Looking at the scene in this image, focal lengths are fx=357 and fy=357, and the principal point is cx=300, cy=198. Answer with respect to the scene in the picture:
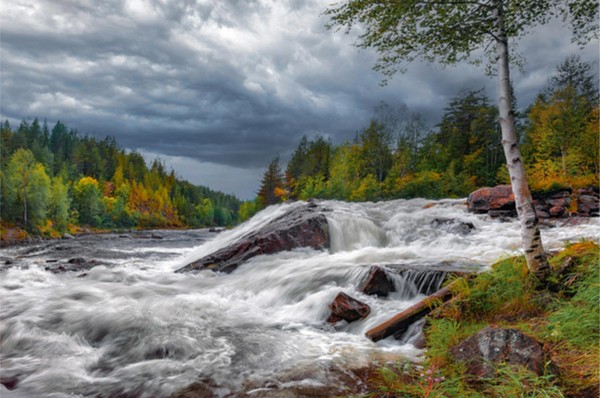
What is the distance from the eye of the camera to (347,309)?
7676 millimetres

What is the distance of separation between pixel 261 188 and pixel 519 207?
260 ft

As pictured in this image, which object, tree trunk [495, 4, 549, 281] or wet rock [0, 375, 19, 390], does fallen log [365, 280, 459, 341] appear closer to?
tree trunk [495, 4, 549, 281]

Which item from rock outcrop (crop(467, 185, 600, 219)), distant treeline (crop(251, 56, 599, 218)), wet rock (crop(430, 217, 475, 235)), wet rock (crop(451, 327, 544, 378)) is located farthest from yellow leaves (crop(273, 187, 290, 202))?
wet rock (crop(451, 327, 544, 378))

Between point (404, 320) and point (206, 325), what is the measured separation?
4.19 metres

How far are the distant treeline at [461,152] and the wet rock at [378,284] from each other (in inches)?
1369

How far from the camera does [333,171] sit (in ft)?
226

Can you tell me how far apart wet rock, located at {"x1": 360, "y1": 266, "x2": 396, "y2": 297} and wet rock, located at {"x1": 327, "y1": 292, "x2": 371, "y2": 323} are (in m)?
0.98

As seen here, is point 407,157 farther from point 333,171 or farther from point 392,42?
point 392,42

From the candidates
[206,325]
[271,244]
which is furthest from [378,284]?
[271,244]

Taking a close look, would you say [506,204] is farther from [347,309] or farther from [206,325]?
[206,325]

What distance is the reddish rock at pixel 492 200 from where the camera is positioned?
2092cm

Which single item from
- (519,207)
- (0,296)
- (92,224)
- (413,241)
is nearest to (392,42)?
(519,207)

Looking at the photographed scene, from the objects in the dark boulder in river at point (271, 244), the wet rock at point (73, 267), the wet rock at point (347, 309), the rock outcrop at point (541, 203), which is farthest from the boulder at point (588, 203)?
the wet rock at point (73, 267)

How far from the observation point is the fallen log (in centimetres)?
656
